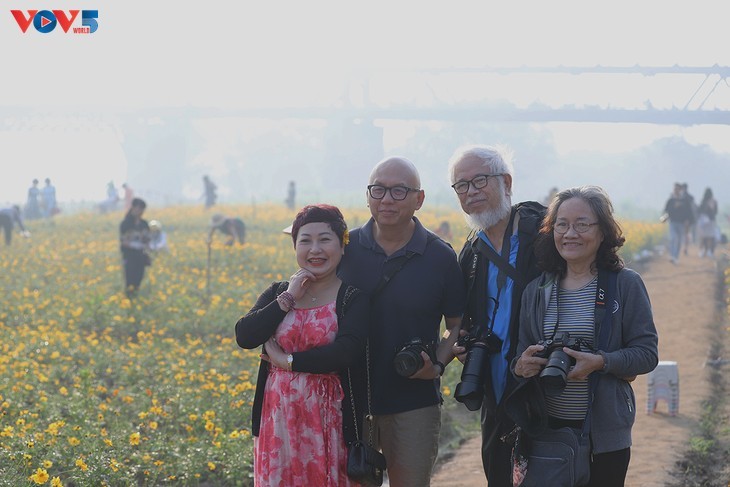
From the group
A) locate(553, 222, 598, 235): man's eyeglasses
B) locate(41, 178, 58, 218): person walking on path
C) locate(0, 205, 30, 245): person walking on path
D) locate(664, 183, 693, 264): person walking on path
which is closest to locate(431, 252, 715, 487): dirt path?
locate(664, 183, 693, 264): person walking on path

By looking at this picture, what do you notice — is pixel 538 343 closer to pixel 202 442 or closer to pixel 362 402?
pixel 362 402

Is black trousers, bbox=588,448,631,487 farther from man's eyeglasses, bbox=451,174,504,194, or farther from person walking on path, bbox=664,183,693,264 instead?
person walking on path, bbox=664,183,693,264

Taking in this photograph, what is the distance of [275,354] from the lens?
12.3ft

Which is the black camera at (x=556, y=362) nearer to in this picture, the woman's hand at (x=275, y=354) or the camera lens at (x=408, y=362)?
the camera lens at (x=408, y=362)

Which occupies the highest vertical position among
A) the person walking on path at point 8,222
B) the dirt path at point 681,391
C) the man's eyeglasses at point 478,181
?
the person walking on path at point 8,222

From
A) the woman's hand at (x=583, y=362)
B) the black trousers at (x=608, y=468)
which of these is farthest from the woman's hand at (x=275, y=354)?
the black trousers at (x=608, y=468)

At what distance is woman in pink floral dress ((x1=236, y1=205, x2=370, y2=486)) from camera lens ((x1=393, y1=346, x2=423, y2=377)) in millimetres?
158

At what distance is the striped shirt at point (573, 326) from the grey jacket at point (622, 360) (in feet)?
0.15

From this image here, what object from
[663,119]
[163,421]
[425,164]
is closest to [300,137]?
[425,164]

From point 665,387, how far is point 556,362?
16.1ft

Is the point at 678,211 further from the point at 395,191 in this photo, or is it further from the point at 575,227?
the point at 575,227

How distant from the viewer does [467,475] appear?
20.3ft

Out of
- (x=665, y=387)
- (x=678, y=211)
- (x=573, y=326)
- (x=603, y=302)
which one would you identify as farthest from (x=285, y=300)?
(x=678, y=211)

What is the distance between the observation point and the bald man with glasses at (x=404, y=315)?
152 inches
